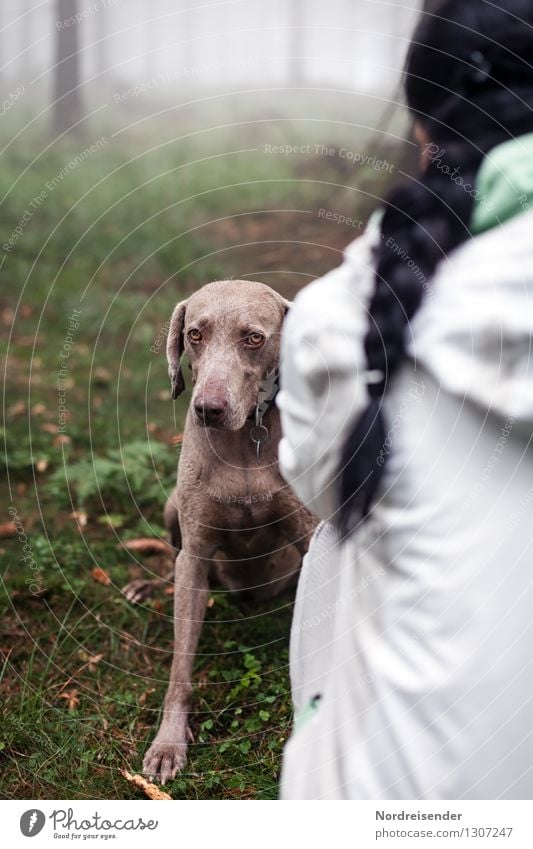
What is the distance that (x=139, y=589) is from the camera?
160 inches

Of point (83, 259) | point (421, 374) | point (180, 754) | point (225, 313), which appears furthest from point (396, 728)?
point (83, 259)

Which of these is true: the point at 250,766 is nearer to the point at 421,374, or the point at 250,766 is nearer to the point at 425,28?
the point at 421,374

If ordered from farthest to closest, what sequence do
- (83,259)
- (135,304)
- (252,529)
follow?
(83,259) < (135,304) < (252,529)

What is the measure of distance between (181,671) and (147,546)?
118 cm

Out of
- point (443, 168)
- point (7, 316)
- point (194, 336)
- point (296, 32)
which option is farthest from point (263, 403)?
point (7, 316)

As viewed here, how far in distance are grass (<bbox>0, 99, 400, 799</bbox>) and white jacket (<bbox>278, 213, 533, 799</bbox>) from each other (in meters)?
1.07

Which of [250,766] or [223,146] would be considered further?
[223,146]

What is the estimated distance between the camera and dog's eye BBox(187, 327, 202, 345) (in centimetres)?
318

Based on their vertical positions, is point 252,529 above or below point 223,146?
below

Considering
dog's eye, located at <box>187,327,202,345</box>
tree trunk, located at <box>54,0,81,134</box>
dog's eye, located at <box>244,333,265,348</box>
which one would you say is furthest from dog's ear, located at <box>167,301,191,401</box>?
tree trunk, located at <box>54,0,81,134</box>

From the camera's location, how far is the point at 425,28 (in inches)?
83.2

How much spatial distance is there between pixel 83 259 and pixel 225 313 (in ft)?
15.2

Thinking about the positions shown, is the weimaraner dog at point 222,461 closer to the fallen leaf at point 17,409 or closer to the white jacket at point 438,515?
the white jacket at point 438,515
